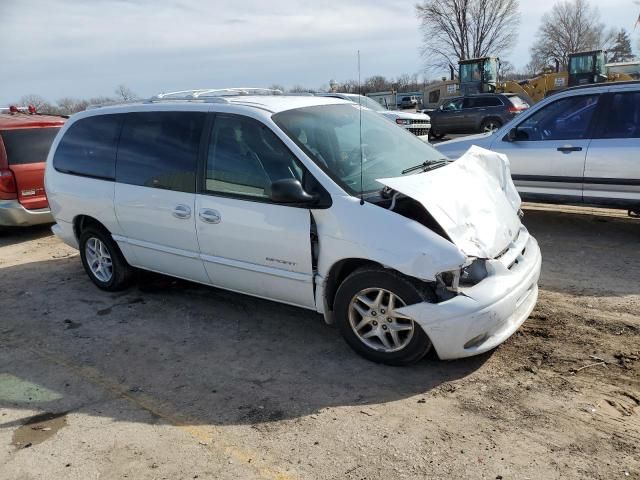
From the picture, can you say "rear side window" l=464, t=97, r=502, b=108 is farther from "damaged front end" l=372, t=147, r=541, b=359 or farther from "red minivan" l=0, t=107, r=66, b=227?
"damaged front end" l=372, t=147, r=541, b=359

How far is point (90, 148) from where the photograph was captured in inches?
219

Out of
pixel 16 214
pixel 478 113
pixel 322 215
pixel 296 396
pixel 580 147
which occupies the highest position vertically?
pixel 478 113

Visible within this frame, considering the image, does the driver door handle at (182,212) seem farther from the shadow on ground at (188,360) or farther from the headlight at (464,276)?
the headlight at (464,276)

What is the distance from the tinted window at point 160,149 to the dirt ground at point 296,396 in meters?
1.21

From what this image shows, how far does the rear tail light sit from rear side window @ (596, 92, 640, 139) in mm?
7528

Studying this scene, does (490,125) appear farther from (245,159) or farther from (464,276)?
(464,276)

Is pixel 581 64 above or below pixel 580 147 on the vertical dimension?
above

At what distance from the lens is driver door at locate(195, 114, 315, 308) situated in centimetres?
404

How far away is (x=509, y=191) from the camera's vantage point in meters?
4.64

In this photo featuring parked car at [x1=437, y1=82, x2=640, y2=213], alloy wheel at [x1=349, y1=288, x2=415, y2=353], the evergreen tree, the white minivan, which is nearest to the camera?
the white minivan

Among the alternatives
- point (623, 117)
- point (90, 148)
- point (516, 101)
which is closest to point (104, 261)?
point (90, 148)

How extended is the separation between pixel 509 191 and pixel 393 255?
1.61 metres

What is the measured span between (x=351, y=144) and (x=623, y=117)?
385cm

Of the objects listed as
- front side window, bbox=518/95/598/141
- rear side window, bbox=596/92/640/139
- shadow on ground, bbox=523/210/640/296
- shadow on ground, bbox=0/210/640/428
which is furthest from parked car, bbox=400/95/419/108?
shadow on ground, bbox=0/210/640/428
